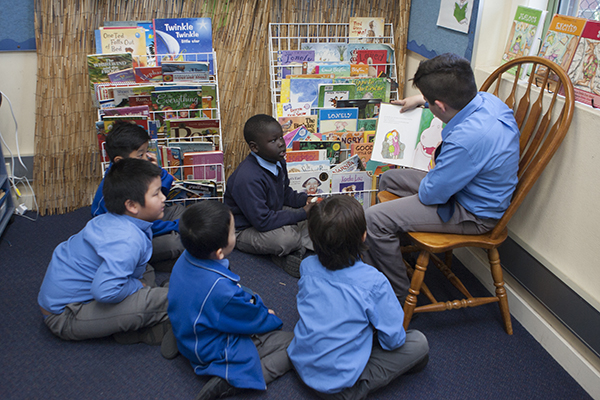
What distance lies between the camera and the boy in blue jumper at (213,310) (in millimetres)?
1584

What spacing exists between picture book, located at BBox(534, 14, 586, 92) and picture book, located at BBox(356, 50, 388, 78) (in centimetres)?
109

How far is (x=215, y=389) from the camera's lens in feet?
5.30

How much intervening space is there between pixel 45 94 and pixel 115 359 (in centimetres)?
178

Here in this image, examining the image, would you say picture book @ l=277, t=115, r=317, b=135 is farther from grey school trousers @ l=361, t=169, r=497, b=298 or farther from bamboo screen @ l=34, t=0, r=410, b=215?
grey school trousers @ l=361, t=169, r=497, b=298

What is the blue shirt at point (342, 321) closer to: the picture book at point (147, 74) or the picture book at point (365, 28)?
the picture book at point (147, 74)

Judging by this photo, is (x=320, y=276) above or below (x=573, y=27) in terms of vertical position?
below

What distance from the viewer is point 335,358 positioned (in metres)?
1.51

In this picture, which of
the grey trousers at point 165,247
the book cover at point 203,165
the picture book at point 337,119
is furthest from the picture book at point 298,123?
the grey trousers at point 165,247

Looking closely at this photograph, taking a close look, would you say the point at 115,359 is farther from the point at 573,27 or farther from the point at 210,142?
the point at 573,27

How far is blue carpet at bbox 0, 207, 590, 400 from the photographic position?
1706 mm

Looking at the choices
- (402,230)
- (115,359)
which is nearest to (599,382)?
(402,230)

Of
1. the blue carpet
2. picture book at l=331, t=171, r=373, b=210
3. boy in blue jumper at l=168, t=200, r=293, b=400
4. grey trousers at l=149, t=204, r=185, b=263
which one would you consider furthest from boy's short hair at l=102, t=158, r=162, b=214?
picture book at l=331, t=171, r=373, b=210

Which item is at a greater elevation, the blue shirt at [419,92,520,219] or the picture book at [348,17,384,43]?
the picture book at [348,17,384,43]

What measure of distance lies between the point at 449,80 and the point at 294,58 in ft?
4.09
